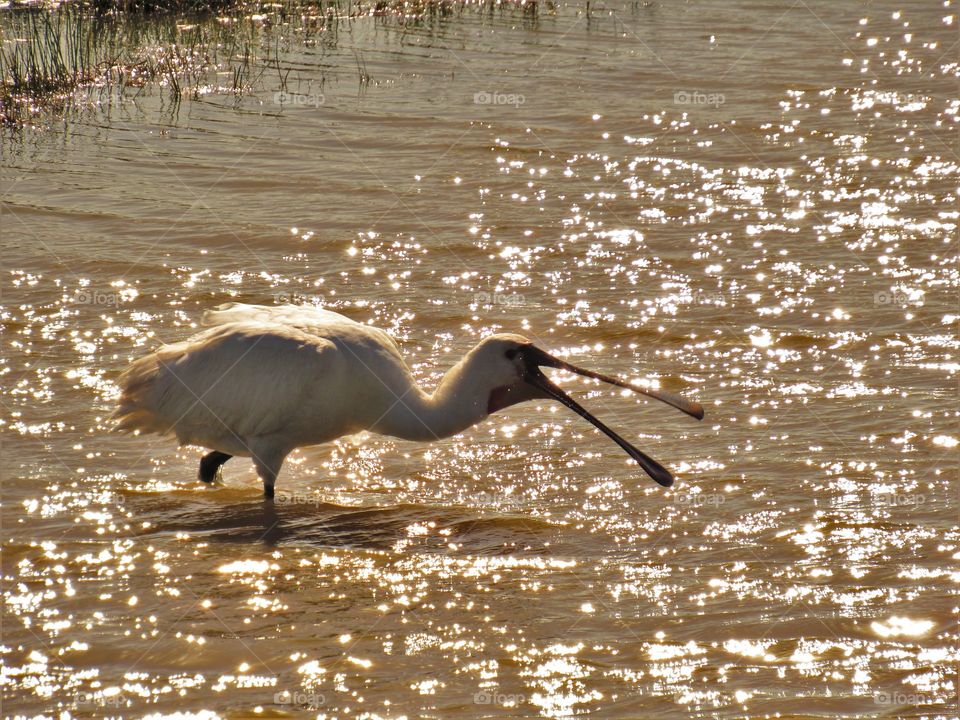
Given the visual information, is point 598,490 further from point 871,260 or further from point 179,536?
point 871,260

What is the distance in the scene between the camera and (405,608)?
591 centimetres

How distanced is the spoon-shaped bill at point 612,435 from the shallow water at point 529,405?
0.62 ft

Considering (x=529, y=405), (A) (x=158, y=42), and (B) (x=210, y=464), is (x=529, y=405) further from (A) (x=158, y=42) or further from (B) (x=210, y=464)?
(A) (x=158, y=42)

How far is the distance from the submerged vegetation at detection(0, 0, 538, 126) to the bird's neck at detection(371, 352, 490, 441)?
8.74 metres

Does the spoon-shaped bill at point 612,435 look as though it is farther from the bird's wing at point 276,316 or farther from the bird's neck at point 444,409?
the bird's wing at point 276,316

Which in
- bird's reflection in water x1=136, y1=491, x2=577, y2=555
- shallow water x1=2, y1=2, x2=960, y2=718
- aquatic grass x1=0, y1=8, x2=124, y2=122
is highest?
aquatic grass x1=0, y1=8, x2=124, y2=122

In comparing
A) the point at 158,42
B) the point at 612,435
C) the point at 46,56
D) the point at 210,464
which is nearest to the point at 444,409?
the point at 612,435

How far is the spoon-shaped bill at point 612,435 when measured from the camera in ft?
22.1

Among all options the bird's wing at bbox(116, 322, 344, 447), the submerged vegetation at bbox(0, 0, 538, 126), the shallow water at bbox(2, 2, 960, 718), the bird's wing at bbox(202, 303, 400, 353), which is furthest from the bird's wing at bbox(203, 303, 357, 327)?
the submerged vegetation at bbox(0, 0, 538, 126)

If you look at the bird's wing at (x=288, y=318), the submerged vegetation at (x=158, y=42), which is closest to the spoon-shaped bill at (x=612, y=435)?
the bird's wing at (x=288, y=318)

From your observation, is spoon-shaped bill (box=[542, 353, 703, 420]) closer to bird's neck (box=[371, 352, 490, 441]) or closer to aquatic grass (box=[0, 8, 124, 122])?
bird's neck (box=[371, 352, 490, 441])

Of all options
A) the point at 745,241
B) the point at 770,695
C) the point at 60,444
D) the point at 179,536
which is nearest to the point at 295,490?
the point at 179,536

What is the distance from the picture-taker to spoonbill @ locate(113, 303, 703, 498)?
6949 millimetres

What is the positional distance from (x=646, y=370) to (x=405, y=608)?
3146mm
